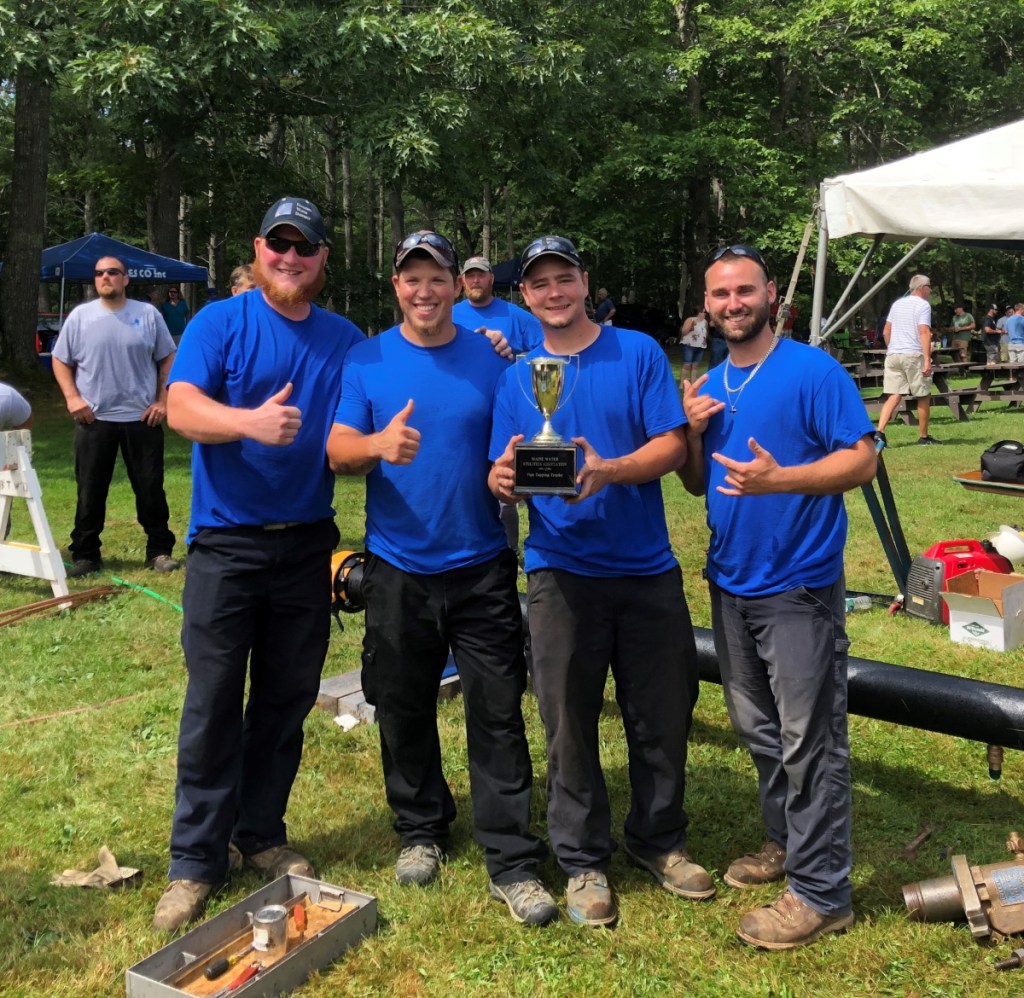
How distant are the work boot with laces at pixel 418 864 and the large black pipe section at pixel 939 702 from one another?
1.63m

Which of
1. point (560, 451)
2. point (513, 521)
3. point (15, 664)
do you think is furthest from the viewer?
point (513, 521)

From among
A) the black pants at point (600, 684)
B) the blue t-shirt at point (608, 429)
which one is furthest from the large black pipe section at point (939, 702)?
the blue t-shirt at point (608, 429)

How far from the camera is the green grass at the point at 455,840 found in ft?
9.78

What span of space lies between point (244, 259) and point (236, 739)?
89.1 feet

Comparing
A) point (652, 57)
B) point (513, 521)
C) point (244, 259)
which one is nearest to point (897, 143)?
point (652, 57)

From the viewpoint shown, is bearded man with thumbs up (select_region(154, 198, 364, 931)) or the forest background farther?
the forest background

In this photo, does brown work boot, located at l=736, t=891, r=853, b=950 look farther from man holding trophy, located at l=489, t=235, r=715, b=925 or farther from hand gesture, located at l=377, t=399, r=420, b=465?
hand gesture, located at l=377, t=399, r=420, b=465

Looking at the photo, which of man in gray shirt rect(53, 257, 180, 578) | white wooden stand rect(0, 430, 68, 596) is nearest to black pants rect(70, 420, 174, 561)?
man in gray shirt rect(53, 257, 180, 578)

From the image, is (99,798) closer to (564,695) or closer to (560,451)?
(564,695)

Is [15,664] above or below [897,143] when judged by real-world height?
below

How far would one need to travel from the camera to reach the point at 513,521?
244 inches

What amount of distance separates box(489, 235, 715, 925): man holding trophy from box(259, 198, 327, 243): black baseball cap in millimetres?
691

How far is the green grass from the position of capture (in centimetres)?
298

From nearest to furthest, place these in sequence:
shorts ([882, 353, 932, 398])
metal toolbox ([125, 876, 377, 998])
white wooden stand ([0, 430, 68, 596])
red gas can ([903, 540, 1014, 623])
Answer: metal toolbox ([125, 876, 377, 998])
red gas can ([903, 540, 1014, 623])
white wooden stand ([0, 430, 68, 596])
shorts ([882, 353, 932, 398])
